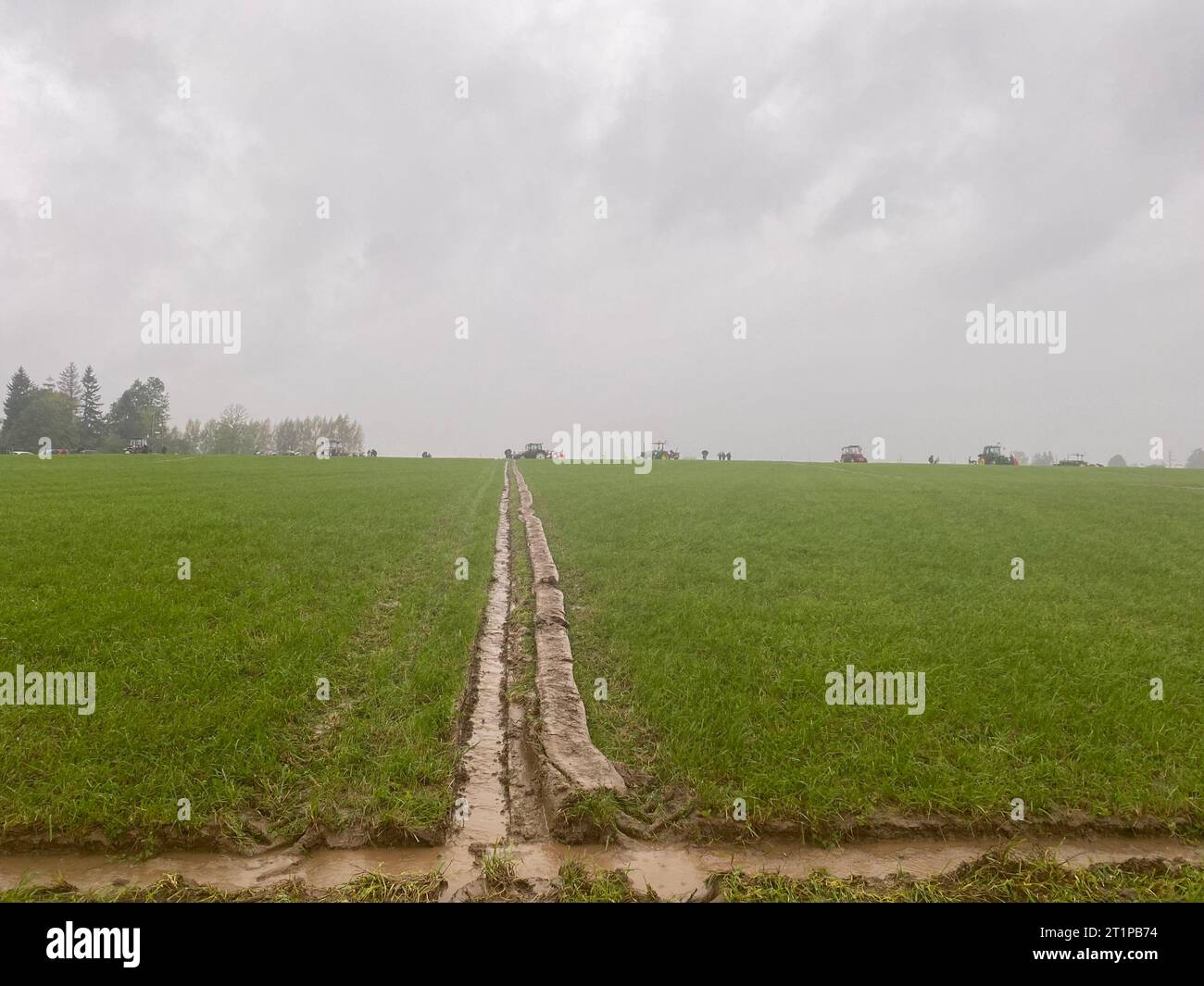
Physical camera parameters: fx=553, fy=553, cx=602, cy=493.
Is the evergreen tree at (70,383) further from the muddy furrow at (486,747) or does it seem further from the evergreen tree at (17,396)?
the muddy furrow at (486,747)

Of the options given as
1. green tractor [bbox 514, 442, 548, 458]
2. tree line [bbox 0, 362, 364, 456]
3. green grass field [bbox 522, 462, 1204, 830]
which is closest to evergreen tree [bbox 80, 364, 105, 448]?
tree line [bbox 0, 362, 364, 456]

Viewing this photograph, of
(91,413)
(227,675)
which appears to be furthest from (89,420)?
(227,675)

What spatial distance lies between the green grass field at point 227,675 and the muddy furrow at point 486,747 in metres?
0.18

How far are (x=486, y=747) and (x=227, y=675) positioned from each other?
3.12 meters

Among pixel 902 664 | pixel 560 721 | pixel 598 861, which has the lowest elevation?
pixel 598 861

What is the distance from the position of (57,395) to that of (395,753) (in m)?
152

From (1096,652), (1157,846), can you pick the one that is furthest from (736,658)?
(1096,652)

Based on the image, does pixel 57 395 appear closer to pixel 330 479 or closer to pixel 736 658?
pixel 330 479

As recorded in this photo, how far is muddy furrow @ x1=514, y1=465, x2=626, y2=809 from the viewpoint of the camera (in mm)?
4648

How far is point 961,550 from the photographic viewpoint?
13.3 metres

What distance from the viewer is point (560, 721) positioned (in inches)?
224

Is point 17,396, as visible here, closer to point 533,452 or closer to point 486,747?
point 533,452

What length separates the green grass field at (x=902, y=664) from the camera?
15.3 ft

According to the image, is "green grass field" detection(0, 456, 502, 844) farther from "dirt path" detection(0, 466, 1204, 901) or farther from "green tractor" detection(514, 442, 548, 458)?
"green tractor" detection(514, 442, 548, 458)
